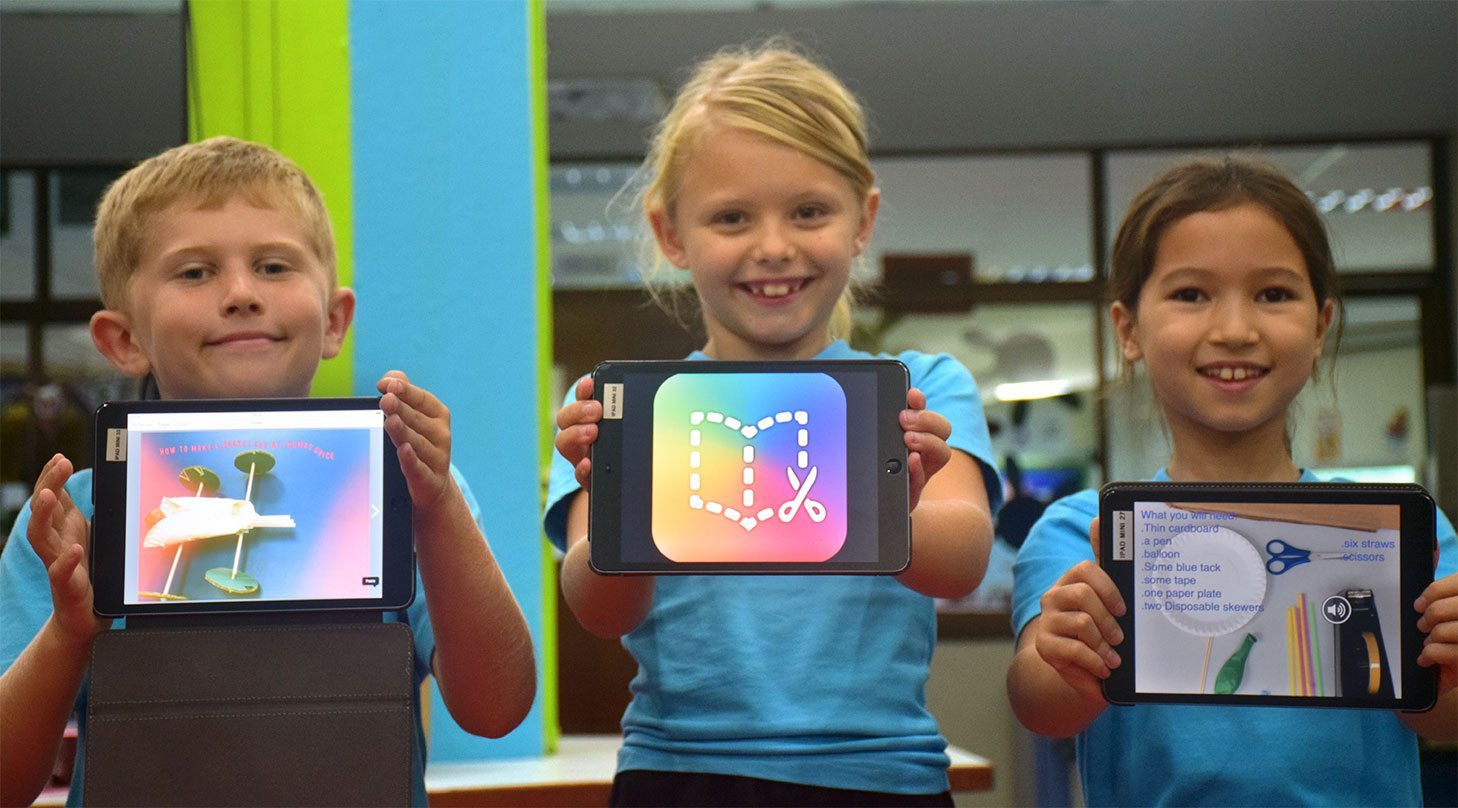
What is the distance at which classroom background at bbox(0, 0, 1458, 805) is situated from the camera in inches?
187

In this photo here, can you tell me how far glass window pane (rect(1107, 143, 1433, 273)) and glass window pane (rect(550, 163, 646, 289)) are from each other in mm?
2294

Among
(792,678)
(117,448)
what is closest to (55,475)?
(117,448)

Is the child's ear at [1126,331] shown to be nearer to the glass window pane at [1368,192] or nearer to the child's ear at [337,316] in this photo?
the child's ear at [337,316]

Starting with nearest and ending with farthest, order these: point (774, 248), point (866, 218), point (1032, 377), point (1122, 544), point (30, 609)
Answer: point (1122, 544), point (30, 609), point (774, 248), point (866, 218), point (1032, 377)

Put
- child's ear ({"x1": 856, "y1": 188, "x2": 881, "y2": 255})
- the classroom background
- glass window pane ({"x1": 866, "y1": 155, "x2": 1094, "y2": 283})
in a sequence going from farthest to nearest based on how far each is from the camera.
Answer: glass window pane ({"x1": 866, "y1": 155, "x2": 1094, "y2": 283}) → the classroom background → child's ear ({"x1": 856, "y1": 188, "x2": 881, "y2": 255})

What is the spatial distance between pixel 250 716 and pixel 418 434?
0.26m

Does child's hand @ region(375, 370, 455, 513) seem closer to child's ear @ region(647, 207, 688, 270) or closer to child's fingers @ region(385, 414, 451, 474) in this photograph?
child's fingers @ region(385, 414, 451, 474)

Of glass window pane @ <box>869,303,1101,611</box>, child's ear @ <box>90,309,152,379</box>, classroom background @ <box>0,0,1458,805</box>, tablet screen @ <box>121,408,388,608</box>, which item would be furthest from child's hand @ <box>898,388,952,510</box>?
glass window pane @ <box>869,303,1101,611</box>

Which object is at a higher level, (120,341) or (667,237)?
(667,237)

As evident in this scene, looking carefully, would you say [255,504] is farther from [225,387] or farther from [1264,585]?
[1264,585]

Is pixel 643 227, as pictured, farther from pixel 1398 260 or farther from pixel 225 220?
pixel 1398 260

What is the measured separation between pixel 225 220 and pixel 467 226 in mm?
860

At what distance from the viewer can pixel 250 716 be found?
1.07 metres

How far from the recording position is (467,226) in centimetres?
219
